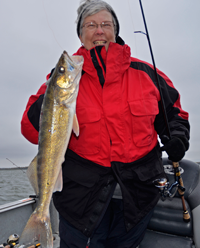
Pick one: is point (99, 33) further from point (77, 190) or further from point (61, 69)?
point (77, 190)

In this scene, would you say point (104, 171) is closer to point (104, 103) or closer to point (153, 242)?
point (104, 103)

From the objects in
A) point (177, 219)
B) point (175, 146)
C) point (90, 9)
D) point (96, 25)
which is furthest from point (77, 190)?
point (90, 9)

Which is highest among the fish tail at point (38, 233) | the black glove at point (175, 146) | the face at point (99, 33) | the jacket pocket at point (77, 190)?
the face at point (99, 33)

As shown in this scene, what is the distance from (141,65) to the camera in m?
2.73

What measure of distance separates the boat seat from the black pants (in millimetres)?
1046

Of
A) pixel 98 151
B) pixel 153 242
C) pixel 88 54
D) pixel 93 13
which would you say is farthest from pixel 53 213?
pixel 93 13

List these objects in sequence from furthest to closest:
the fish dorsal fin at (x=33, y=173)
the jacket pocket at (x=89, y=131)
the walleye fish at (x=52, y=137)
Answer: the jacket pocket at (x=89, y=131) → the fish dorsal fin at (x=33, y=173) → the walleye fish at (x=52, y=137)

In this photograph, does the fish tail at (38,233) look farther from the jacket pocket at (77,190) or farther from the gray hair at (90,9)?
the gray hair at (90,9)

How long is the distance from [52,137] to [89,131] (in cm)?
46

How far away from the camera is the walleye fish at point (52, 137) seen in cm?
203

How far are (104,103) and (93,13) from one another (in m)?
1.35

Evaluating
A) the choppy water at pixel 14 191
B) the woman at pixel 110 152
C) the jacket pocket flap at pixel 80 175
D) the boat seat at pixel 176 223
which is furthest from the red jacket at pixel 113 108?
the choppy water at pixel 14 191

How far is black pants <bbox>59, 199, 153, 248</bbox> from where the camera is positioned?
221 centimetres

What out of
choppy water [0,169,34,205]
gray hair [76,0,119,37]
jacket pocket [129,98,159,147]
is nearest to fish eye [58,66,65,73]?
jacket pocket [129,98,159,147]
